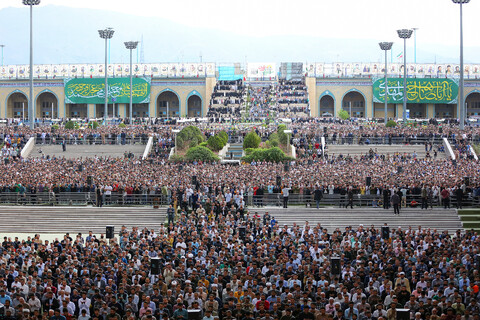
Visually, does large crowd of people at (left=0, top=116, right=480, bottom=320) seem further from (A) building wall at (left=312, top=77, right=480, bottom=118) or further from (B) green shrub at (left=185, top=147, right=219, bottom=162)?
(A) building wall at (left=312, top=77, right=480, bottom=118)

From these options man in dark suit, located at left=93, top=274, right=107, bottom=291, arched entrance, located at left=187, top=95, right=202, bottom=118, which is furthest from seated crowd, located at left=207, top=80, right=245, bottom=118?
man in dark suit, located at left=93, top=274, right=107, bottom=291

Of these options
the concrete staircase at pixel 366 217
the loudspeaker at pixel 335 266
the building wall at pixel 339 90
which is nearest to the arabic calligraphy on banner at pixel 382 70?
the building wall at pixel 339 90

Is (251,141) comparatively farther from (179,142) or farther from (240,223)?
(240,223)

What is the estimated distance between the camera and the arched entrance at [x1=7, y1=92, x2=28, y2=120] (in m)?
77.3

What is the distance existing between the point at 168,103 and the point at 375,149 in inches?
1568

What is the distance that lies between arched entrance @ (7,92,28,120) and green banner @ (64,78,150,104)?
691 cm

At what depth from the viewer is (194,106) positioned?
76.1m

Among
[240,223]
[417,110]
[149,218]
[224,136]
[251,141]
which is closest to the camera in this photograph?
[240,223]

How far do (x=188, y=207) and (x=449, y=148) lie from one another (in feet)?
Result: 58.4

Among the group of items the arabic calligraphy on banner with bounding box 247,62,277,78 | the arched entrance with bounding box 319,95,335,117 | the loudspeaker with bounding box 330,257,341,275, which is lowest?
the loudspeaker with bounding box 330,257,341,275

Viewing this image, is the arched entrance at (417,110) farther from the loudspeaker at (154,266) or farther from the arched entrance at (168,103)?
the loudspeaker at (154,266)

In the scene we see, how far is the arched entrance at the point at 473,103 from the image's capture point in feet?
245

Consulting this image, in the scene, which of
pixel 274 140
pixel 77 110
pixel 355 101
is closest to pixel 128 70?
pixel 77 110

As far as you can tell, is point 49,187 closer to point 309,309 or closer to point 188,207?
point 188,207
